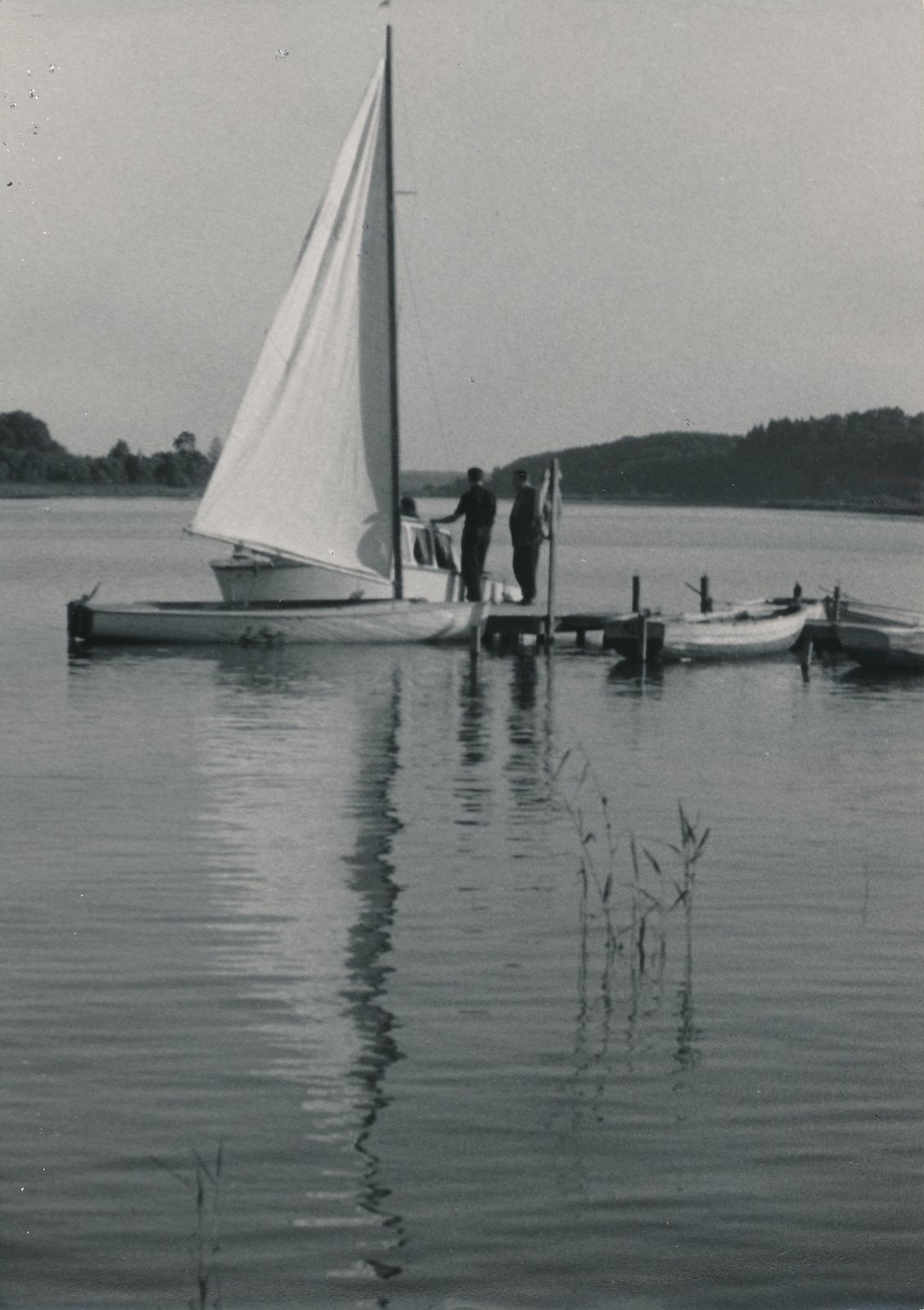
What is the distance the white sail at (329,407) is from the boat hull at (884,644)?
7.26 meters

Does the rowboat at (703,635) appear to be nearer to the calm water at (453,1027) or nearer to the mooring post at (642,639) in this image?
the mooring post at (642,639)

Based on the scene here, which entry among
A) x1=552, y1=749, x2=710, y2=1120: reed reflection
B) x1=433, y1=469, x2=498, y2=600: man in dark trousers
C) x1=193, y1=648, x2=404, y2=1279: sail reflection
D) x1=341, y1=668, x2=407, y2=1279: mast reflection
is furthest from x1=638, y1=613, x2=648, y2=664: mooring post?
x1=552, y1=749, x2=710, y2=1120: reed reflection

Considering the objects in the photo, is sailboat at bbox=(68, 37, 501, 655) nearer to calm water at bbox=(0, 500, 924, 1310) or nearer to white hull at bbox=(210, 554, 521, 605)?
white hull at bbox=(210, 554, 521, 605)

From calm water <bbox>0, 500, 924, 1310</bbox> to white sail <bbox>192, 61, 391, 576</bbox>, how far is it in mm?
9567

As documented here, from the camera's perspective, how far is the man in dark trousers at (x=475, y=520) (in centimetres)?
3244

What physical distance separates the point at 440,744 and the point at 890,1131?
15.0 metres

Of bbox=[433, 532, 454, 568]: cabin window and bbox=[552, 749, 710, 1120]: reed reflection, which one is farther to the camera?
bbox=[433, 532, 454, 568]: cabin window

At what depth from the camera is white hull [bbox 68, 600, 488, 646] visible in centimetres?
3272

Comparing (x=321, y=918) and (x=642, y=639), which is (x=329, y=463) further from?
(x=321, y=918)

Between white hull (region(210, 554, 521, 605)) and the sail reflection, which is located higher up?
white hull (region(210, 554, 521, 605))

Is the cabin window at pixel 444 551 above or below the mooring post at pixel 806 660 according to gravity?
above

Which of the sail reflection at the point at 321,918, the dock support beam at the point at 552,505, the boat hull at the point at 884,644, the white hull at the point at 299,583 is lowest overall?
the sail reflection at the point at 321,918

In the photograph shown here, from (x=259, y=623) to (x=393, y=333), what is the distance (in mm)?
5179

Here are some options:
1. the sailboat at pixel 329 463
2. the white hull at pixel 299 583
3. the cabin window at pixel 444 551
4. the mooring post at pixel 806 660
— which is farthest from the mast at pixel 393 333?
the mooring post at pixel 806 660
